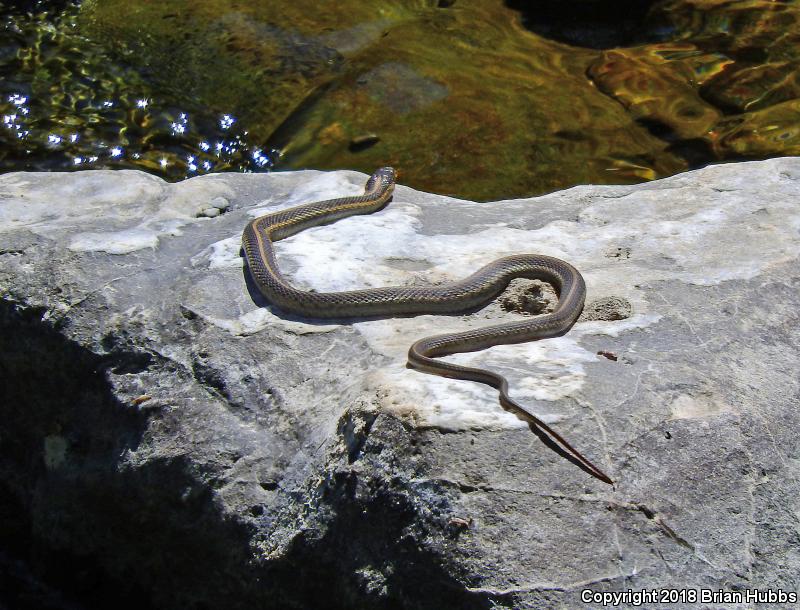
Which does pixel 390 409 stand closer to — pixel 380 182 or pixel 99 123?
pixel 380 182

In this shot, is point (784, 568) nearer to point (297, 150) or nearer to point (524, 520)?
point (524, 520)

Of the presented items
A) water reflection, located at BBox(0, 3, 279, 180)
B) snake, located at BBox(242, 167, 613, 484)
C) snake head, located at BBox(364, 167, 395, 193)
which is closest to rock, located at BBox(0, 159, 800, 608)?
snake, located at BBox(242, 167, 613, 484)

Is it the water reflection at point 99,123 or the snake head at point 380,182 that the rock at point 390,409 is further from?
the water reflection at point 99,123

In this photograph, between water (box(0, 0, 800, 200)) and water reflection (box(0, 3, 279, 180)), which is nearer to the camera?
water reflection (box(0, 3, 279, 180))

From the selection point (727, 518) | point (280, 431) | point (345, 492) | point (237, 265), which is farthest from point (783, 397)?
point (237, 265)

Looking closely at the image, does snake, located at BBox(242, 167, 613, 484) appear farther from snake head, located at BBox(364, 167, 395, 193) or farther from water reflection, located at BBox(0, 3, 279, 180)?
water reflection, located at BBox(0, 3, 279, 180)

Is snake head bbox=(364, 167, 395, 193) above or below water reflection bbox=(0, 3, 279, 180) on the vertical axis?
below

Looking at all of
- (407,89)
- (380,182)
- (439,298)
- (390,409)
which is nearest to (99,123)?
(407,89)
